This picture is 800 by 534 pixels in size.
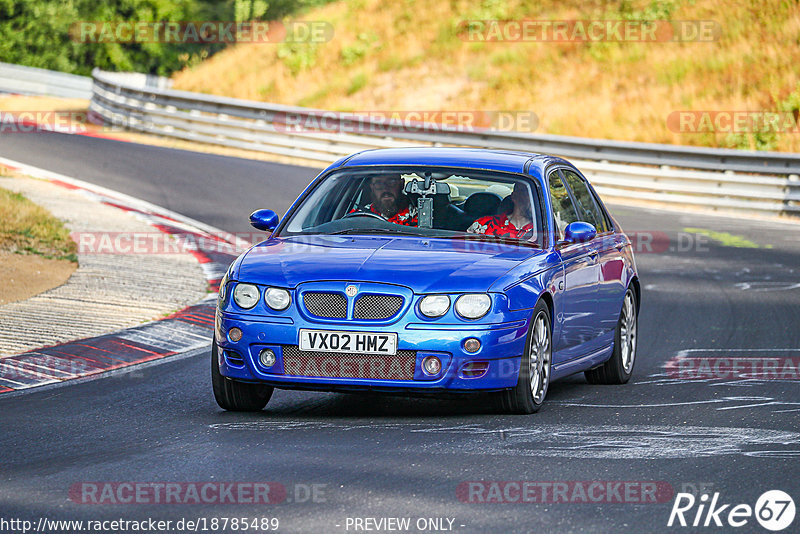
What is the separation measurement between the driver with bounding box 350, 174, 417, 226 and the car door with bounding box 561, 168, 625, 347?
52.8 inches

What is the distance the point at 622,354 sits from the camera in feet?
32.0

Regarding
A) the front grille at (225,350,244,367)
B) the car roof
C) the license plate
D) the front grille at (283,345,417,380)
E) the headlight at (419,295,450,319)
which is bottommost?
the front grille at (225,350,244,367)

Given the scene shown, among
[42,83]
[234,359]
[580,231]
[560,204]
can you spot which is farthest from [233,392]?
[42,83]

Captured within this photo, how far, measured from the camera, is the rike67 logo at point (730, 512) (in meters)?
5.32

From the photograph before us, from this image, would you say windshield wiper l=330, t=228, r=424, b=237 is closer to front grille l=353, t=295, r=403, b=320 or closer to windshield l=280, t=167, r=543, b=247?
windshield l=280, t=167, r=543, b=247

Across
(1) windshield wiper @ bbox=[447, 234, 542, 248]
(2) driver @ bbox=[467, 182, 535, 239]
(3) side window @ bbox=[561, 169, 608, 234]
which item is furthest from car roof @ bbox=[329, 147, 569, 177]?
(1) windshield wiper @ bbox=[447, 234, 542, 248]

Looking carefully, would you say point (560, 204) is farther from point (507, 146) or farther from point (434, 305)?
point (507, 146)

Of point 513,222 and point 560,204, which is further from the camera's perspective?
point 560,204

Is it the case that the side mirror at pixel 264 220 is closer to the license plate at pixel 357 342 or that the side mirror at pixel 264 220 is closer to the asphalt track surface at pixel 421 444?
the asphalt track surface at pixel 421 444

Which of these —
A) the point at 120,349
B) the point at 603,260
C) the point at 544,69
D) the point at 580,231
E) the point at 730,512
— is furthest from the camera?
the point at 544,69

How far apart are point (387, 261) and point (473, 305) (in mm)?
585

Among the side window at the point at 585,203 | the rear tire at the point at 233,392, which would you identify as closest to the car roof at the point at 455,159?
the side window at the point at 585,203

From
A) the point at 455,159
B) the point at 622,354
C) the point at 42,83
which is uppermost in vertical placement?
the point at 455,159

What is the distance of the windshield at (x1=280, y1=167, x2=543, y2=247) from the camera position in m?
8.50
